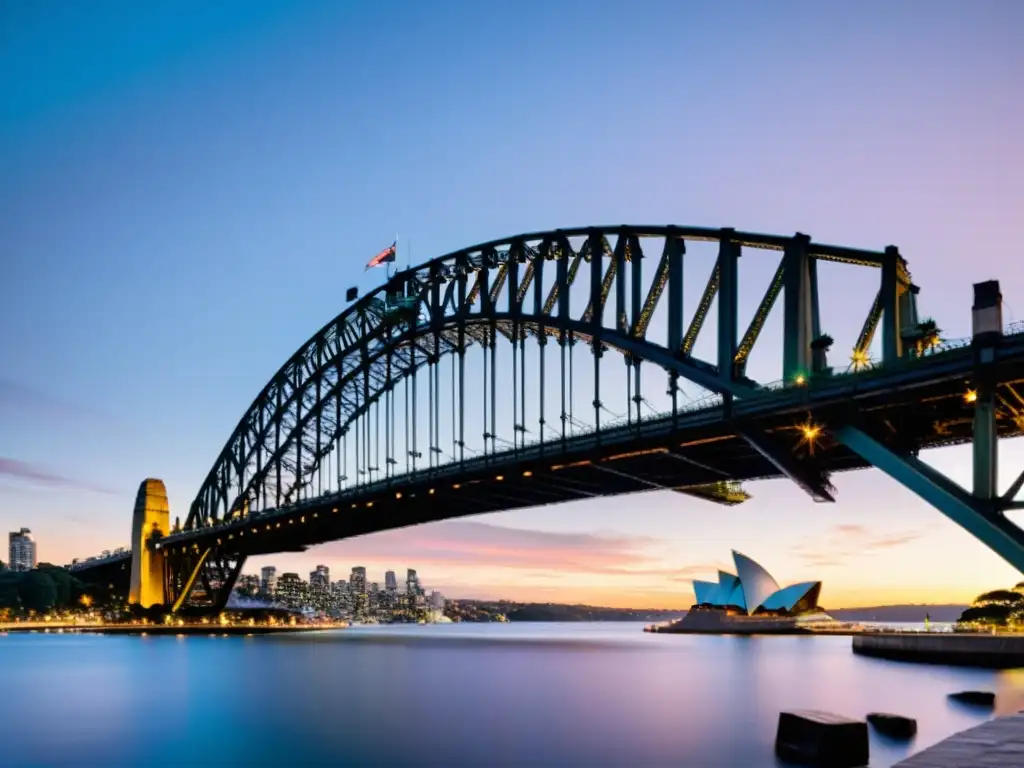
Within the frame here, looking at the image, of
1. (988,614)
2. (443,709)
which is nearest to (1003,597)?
(988,614)

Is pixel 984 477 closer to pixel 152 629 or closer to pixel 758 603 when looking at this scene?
pixel 152 629

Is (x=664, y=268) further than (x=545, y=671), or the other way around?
(x=545, y=671)

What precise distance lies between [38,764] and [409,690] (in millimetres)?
23291

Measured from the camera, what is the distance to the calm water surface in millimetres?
28312

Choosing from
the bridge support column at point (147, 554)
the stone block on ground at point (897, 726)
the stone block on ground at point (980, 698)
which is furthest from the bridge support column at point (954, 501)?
the bridge support column at point (147, 554)

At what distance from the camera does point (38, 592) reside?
170 metres

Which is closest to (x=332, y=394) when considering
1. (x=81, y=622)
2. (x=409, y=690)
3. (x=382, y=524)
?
(x=382, y=524)

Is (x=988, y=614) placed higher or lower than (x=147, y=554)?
lower

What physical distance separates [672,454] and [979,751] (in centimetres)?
4160

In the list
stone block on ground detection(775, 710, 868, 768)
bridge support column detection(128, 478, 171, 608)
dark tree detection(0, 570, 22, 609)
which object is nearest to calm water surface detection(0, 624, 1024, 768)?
stone block on ground detection(775, 710, 868, 768)

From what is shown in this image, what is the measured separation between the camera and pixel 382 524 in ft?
308

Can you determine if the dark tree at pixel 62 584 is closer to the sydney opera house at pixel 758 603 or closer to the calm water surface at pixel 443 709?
the sydney opera house at pixel 758 603

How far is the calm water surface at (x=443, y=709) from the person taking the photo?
2831cm

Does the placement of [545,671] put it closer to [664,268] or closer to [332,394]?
[664,268]
